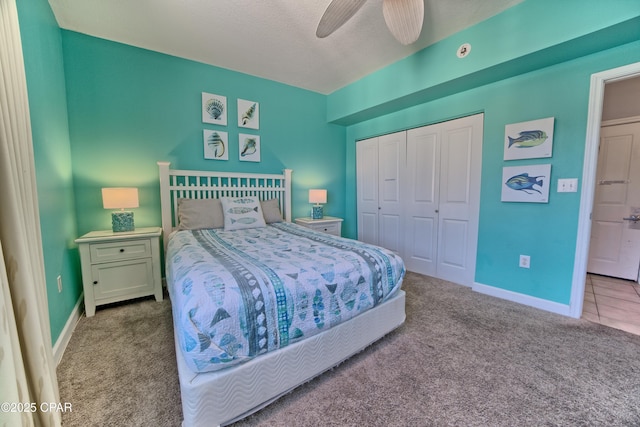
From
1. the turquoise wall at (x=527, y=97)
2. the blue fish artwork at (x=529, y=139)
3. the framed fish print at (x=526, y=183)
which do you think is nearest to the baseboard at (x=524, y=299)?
the turquoise wall at (x=527, y=97)

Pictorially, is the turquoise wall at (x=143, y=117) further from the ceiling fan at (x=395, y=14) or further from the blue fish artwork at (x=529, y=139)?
the blue fish artwork at (x=529, y=139)

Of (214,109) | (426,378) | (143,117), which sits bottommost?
(426,378)

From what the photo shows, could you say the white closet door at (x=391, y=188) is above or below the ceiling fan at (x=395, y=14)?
below

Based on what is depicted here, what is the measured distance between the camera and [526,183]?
7.81 feet

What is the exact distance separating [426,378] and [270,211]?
238 centimetres

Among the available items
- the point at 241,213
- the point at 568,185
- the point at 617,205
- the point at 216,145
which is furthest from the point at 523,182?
the point at 216,145

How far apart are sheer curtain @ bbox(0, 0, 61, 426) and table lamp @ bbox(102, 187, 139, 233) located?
1330 millimetres

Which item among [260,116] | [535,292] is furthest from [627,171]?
[260,116]

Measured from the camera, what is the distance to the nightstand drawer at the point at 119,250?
2.21 m

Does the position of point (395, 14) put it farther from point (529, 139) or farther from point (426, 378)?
point (426, 378)

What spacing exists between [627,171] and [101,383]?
5.64m

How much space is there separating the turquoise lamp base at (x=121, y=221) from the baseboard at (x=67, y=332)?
717 millimetres

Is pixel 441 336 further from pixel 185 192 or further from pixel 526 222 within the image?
pixel 185 192

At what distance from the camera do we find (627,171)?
311 centimetres
